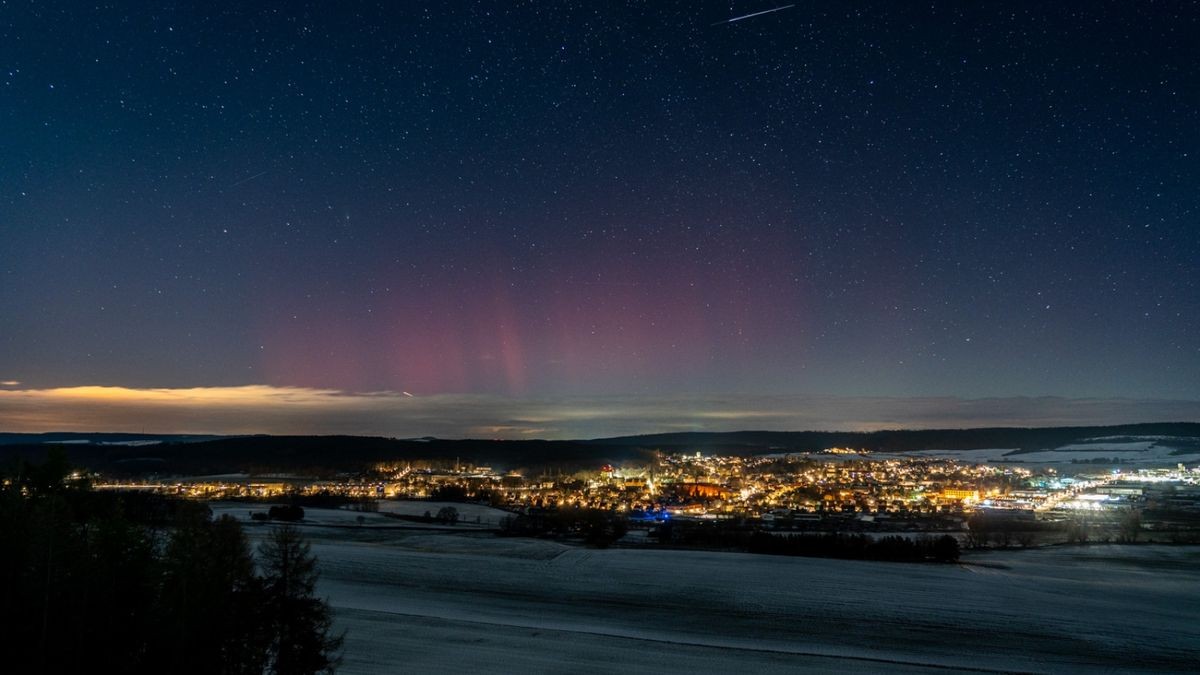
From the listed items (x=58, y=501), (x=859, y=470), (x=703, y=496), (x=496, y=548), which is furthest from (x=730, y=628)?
(x=859, y=470)

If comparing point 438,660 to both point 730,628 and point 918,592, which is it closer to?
point 730,628

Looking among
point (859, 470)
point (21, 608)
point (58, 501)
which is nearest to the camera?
point (21, 608)

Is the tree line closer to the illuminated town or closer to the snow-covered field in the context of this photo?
the snow-covered field

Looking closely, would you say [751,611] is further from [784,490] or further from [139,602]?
[784,490]

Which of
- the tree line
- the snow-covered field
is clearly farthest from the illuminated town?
the tree line

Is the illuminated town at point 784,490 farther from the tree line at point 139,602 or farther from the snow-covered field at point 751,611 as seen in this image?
the tree line at point 139,602
